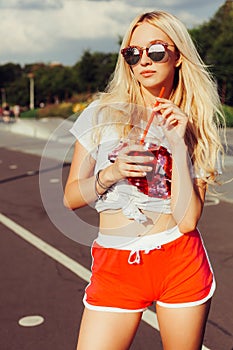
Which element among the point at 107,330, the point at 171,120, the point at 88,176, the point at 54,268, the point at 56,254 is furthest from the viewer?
the point at 56,254

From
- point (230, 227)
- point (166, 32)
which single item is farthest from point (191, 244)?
point (230, 227)

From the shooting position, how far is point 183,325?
6.35 feet

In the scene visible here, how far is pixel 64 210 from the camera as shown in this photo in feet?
6.16

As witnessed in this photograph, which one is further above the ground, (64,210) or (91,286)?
(64,210)

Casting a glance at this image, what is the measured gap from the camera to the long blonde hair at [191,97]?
6.49 ft

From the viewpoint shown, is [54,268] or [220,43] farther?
[220,43]

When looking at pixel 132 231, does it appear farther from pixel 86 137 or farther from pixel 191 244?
pixel 86 137

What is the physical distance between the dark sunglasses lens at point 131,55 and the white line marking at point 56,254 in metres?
2.43

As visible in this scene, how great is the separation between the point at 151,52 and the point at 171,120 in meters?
0.33

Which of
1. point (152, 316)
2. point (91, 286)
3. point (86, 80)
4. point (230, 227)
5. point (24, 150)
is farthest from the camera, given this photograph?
point (86, 80)

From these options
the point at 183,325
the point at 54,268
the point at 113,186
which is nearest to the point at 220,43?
the point at 54,268

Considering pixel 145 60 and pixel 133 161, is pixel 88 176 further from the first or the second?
pixel 145 60

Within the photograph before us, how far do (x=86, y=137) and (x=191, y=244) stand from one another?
23.9 inches

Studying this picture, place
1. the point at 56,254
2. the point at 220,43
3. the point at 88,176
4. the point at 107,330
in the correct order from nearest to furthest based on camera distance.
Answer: the point at 107,330 → the point at 88,176 → the point at 56,254 → the point at 220,43
